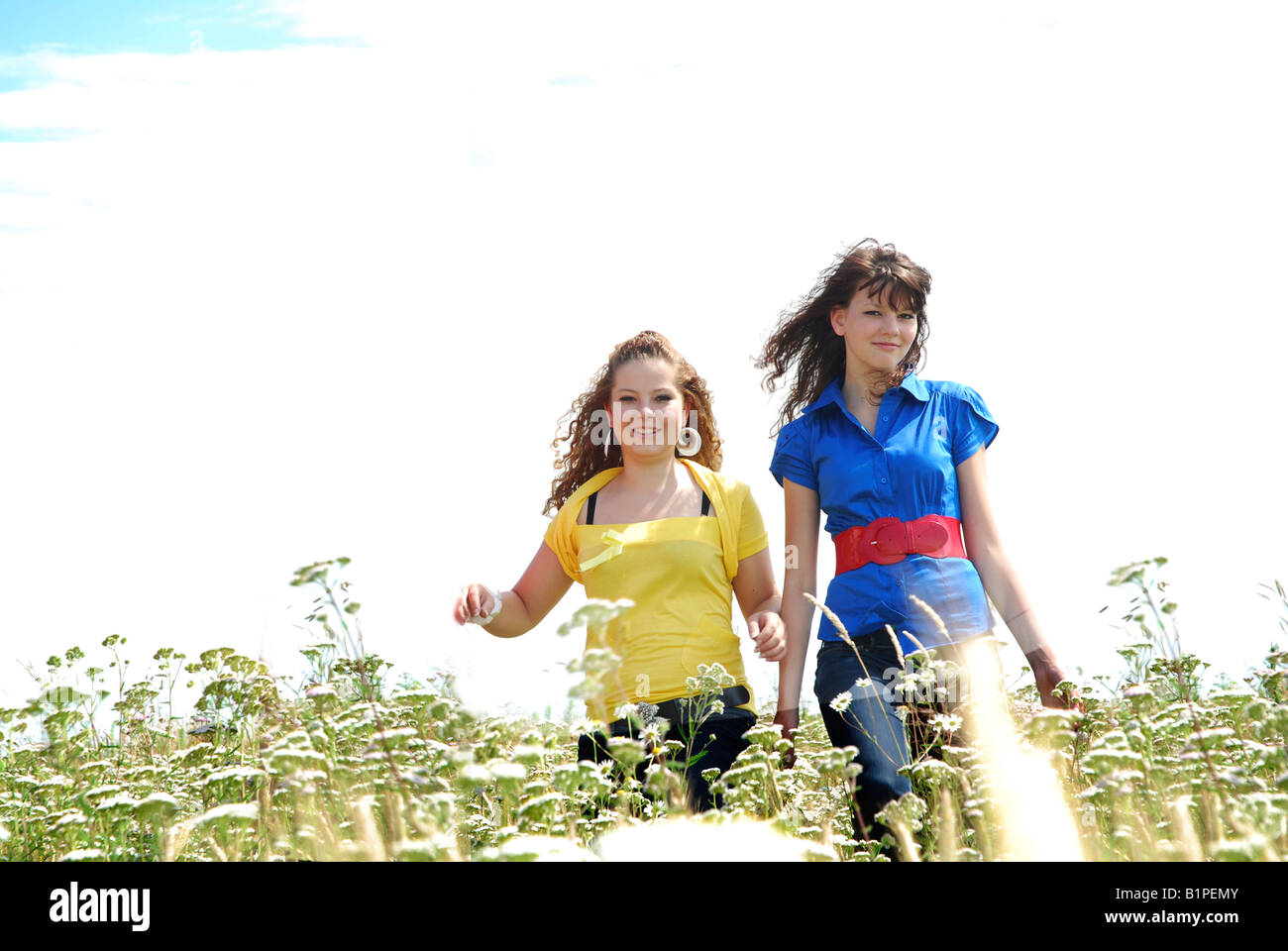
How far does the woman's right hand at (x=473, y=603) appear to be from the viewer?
4.41 meters

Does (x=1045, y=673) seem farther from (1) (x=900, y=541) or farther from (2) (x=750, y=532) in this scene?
(2) (x=750, y=532)

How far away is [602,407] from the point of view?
5.16 metres

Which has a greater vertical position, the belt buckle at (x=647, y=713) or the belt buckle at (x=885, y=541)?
the belt buckle at (x=885, y=541)

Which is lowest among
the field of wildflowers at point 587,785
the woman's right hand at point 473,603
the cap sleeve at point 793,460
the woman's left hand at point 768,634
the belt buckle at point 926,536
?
the field of wildflowers at point 587,785

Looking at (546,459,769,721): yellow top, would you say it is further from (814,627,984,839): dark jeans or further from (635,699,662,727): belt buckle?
(814,627,984,839): dark jeans

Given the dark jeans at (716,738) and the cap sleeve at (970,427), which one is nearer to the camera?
the dark jeans at (716,738)

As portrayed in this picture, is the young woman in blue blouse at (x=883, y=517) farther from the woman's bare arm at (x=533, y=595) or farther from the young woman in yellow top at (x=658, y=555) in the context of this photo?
the woman's bare arm at (x=533, y=595)

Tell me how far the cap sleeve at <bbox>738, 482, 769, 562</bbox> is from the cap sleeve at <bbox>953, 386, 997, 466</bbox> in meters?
0.87

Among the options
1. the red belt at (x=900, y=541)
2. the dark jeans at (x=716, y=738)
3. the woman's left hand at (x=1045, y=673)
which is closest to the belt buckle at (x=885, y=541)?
the red belt at (x=900, y=541)

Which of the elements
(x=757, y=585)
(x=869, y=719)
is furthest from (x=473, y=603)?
(x=869, y=719)

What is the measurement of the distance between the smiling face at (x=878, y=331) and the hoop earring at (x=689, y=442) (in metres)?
0.83
